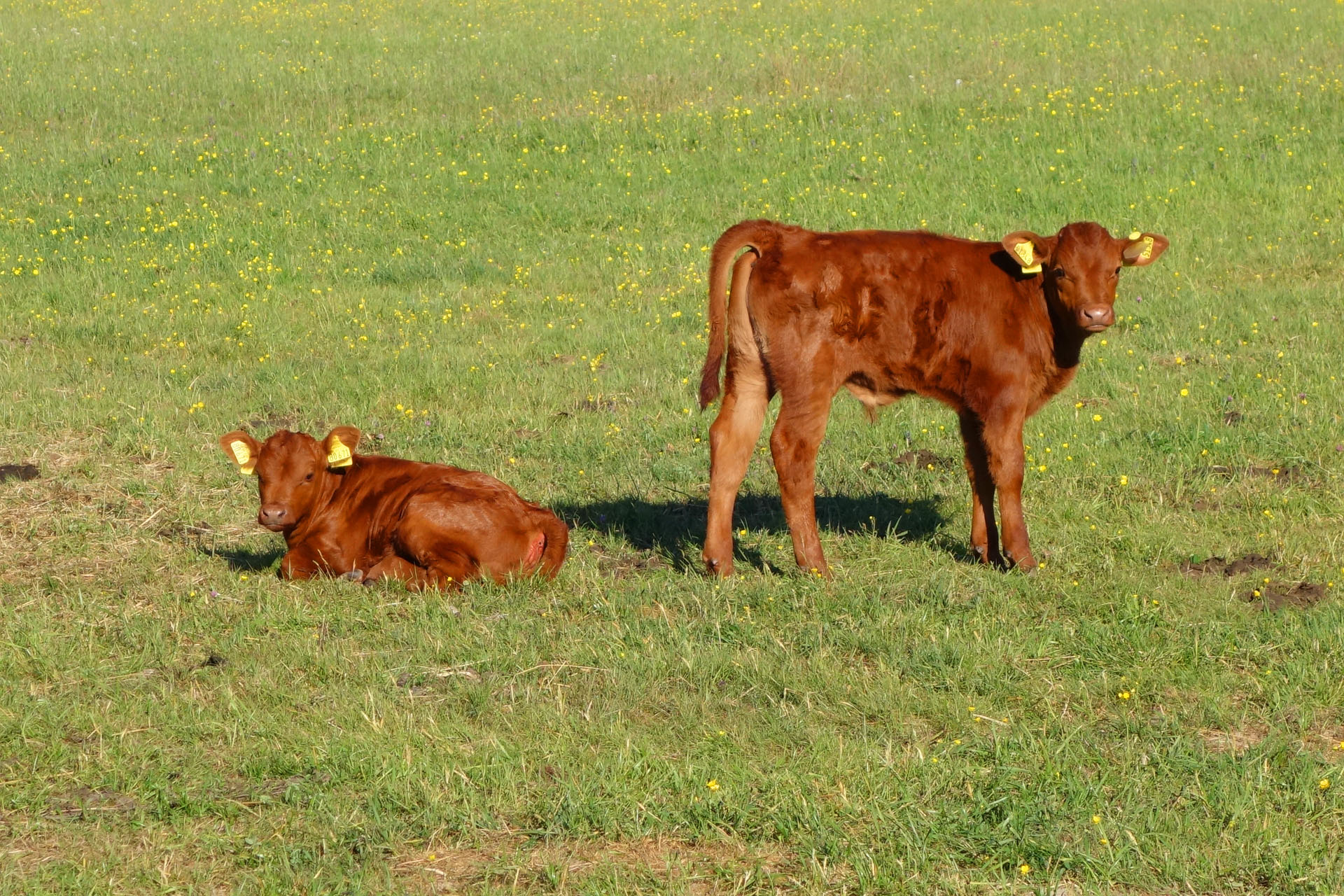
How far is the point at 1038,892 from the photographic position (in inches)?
179

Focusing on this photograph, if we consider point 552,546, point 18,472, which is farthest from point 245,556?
point 18,472

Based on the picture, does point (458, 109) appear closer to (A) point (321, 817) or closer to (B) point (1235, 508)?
(B) point (1235, 508)

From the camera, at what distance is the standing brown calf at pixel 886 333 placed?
748cm

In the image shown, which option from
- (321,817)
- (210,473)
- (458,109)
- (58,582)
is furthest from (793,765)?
(458,109)

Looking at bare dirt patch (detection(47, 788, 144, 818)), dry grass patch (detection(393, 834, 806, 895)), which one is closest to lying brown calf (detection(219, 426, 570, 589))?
bare dirt patch (detection(47, 788, 144, 818))

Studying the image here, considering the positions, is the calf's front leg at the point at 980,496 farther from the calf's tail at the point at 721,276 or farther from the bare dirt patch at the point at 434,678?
the bare dirt patch at the point at 434,678

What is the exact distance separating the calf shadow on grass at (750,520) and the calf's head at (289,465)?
4.97ft

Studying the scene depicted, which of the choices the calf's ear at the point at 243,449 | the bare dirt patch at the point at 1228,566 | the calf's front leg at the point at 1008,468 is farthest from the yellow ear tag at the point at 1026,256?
the calf's ear at the point at 243,449

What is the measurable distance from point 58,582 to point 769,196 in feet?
34.2

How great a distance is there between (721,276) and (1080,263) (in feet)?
5.93

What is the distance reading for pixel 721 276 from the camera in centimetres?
758

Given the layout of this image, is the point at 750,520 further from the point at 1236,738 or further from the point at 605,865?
the point at 605,865

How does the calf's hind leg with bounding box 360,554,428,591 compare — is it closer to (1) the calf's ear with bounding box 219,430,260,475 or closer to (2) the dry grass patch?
(1) the calf's ear with bounding box 219,430,260,475

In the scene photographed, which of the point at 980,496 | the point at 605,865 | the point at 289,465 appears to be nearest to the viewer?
the point at 605,865
